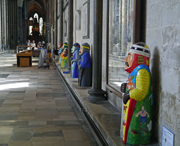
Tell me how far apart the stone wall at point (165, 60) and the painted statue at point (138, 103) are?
0.47 ft

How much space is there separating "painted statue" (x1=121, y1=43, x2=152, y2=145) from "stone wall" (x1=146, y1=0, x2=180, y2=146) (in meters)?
0.14

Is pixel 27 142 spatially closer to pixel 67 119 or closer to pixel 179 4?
pixel 67 119

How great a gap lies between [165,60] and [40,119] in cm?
279

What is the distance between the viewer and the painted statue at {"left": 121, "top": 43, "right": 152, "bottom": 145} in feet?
9.59

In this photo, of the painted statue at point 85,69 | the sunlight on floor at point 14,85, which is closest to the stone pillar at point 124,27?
the painted statue at point 85,69

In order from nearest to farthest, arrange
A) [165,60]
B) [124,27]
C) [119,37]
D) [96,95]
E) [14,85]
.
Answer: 1. [165,60]
2. [124,27]
3. [119,37]
4. [96,95]
5. [14,85]

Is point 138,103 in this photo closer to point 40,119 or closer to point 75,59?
point 40,119

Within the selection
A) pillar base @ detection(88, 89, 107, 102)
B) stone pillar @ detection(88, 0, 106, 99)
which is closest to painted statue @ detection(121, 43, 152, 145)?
pillar base @ detection(88, 89, 107, 102)

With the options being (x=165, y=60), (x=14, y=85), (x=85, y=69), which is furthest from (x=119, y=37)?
(x=14, y=85)

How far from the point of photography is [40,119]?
502cm

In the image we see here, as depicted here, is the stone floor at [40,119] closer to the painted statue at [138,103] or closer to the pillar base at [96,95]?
the pillar base at [96,95]

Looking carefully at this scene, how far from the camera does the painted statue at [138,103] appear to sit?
2924 mm

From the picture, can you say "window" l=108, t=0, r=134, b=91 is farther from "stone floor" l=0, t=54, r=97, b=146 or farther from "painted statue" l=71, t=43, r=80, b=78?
"painted statue" l=71, t=43, r=80, b=78

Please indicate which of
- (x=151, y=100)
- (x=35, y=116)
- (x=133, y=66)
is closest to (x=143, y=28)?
(x=133, y=66)
